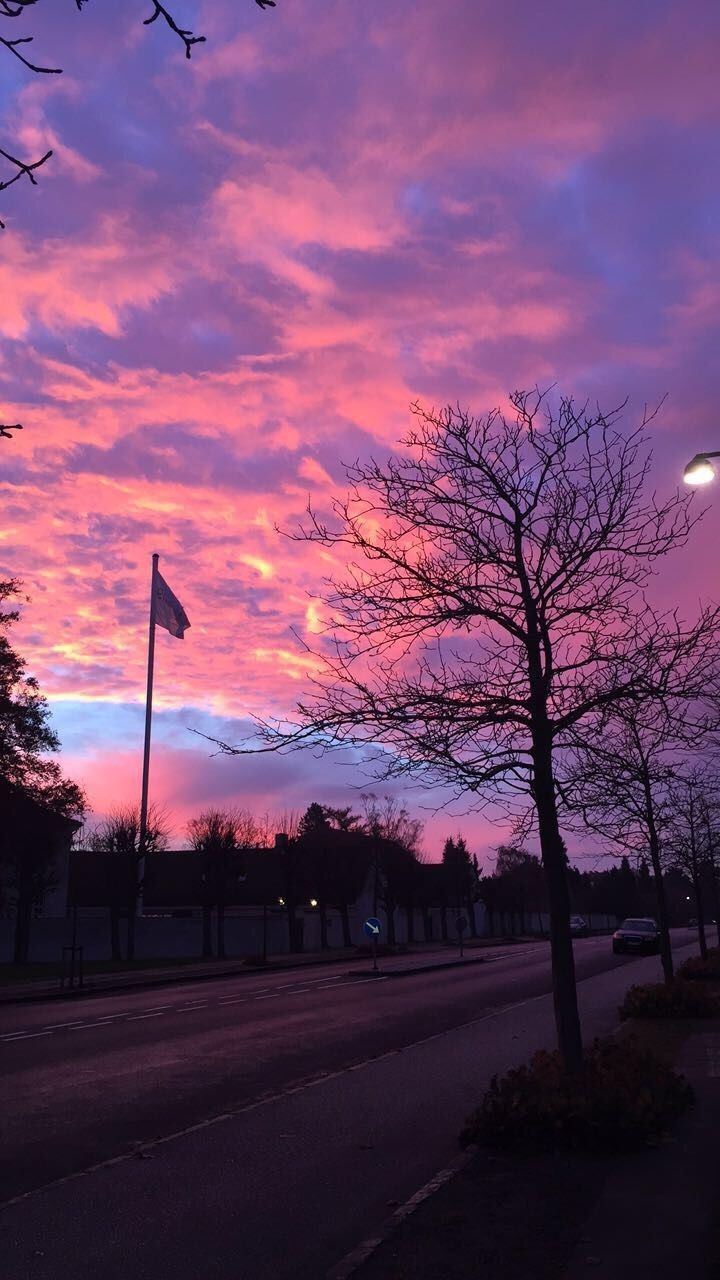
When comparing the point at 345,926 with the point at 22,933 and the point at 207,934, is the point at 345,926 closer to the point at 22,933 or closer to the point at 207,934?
the point at 207,934

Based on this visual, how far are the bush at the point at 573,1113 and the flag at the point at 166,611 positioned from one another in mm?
33364

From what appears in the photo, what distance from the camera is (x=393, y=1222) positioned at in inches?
232

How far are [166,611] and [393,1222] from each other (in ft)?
117

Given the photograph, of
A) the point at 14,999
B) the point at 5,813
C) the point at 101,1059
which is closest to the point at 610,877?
the point at 5,813

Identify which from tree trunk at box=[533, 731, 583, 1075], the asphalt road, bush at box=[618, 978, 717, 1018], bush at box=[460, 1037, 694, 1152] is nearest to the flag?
the asphalt road

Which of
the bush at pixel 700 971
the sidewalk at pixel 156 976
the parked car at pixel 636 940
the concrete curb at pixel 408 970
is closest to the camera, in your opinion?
the bush at pixel 700 971

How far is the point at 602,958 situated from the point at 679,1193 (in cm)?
3652

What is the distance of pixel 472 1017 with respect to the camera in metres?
19.2

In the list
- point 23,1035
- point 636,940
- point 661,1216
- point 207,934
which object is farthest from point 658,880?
point 207,934

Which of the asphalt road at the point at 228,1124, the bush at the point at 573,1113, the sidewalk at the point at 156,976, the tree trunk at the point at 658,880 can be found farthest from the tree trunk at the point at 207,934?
the bush at the point at 573,1113

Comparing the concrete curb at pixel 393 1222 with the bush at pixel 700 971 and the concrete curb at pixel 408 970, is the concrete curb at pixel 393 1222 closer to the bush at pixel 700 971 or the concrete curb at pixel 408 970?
the bush at pixel 700 971

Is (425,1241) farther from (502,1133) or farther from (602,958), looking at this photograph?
(602,958)

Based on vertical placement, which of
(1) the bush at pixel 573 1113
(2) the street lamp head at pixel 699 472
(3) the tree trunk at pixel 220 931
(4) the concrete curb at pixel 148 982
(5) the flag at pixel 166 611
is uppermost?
(5) the flag at pixel 166 611

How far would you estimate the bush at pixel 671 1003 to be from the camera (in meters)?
16.4
